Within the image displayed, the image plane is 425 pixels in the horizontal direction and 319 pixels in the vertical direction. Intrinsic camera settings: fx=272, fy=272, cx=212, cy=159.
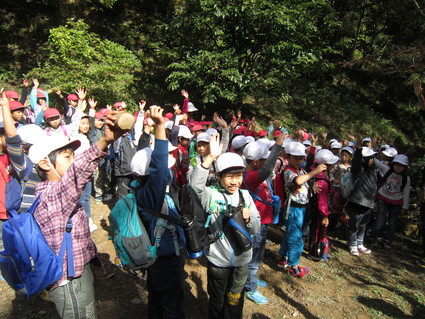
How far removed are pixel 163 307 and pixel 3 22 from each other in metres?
17.2

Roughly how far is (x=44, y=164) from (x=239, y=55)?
975 centimetres

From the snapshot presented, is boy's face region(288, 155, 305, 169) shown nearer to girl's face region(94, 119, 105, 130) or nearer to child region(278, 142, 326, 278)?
child region(278, 142, 326, 278)

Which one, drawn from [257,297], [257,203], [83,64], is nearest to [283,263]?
[257,297]

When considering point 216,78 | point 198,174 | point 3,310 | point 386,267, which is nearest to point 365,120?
point 216,78

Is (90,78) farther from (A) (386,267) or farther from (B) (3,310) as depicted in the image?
(A) (386,267)

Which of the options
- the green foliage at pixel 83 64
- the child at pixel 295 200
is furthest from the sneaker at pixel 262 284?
the green foliage at pixel 83 64

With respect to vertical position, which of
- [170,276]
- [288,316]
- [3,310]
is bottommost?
[3,310]

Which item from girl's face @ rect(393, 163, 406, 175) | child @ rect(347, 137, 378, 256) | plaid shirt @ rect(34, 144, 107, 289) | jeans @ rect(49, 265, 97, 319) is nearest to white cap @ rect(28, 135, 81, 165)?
plaid shirt @ rect(34, 144, 107, 289)

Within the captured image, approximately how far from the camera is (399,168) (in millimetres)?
5047

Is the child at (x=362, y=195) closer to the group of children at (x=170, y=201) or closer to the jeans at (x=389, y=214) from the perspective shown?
the group of children at (x=170, y=201)

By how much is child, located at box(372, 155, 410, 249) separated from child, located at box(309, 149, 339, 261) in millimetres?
1550

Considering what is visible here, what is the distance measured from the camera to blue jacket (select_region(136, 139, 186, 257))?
1946 mm

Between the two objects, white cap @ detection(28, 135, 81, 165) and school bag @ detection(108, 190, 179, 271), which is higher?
white cap @ detection(28, 135, 81, 165)

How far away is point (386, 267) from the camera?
4680mm
